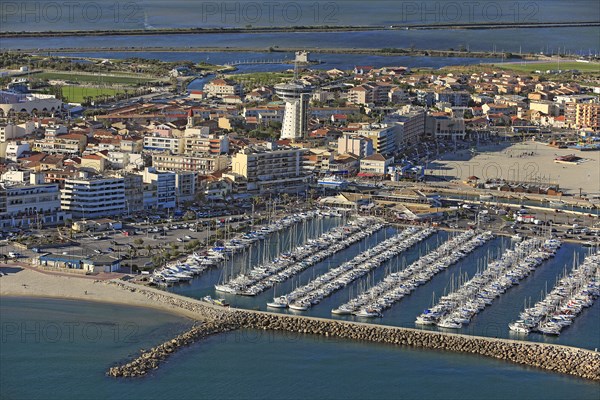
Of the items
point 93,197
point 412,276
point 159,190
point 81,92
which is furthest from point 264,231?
point 81,92

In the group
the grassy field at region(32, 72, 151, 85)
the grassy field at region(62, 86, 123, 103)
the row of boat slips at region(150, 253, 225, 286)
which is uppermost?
the grassy field at region(32, 72, 151, 85)

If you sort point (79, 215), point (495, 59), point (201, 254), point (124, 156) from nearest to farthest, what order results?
point (201, 254), point (79, 215), point (124, 156), point (495, 59)

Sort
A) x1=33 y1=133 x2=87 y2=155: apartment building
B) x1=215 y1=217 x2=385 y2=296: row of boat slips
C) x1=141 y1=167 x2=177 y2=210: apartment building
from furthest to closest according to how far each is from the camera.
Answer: x1=33 y1=133 x2=87 y2=155: apartment building → x1=141 y1=167 x2=177 y2=210: apartment building → x1=215 y1=217 x2=385 y2=296: row of boat slips

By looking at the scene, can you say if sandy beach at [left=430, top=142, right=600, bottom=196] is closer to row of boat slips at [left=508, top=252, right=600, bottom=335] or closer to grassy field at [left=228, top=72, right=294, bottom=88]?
row of boat slips at [left=508, top=252, right=600, bottom=335]

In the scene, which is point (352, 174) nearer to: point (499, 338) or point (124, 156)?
point (124, 156)

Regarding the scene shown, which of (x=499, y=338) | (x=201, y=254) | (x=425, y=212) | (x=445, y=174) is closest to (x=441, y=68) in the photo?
(x=445, y=174)

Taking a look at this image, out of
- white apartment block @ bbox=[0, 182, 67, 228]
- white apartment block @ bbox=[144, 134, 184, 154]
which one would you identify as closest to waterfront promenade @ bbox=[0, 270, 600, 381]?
white apartment block @ bbox=[0, 182, 67, 228]

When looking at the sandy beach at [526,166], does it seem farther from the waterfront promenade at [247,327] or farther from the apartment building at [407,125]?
the waterfront promenade at [247,327]
